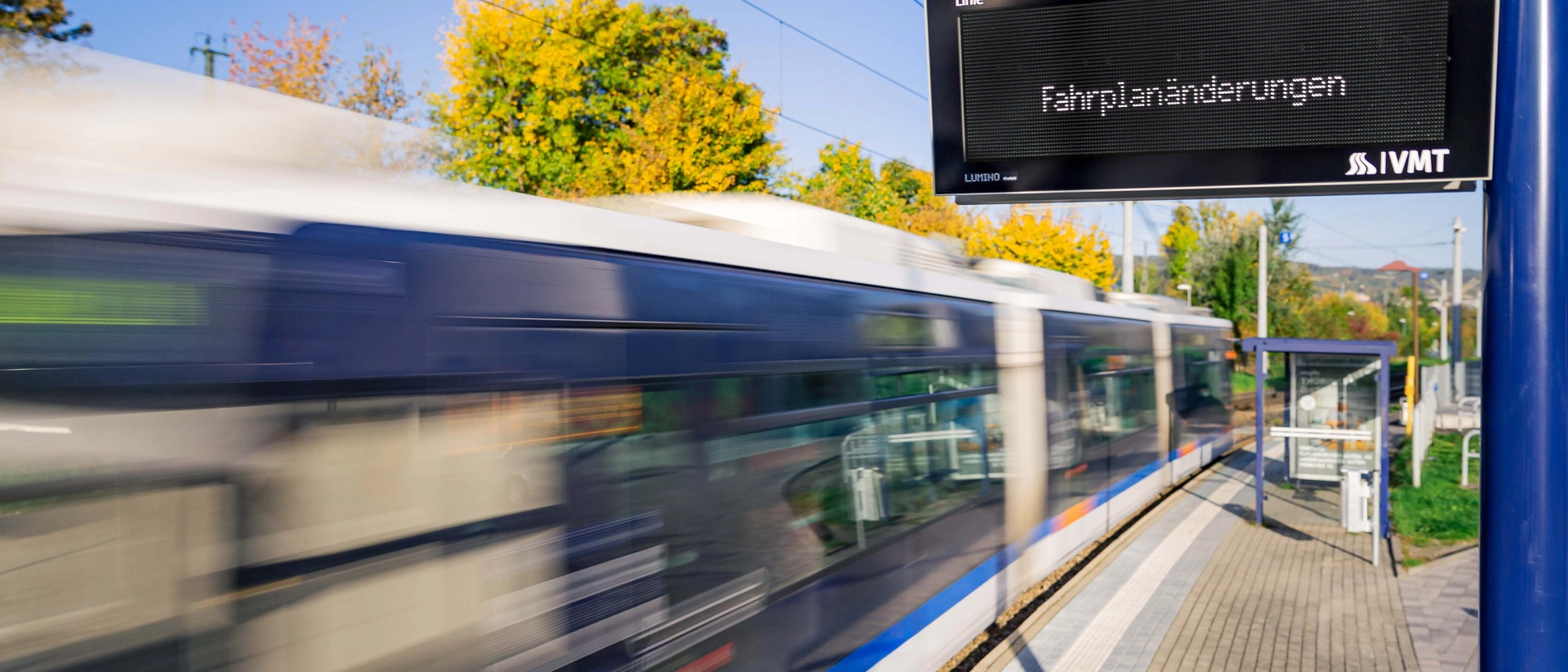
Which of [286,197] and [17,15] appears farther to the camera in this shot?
[17,15]

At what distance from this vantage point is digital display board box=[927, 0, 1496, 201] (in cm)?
362

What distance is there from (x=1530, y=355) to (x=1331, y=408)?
40.7ft

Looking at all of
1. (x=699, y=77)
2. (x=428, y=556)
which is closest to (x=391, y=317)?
(x=428, y=556)

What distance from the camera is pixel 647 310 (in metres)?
3.84

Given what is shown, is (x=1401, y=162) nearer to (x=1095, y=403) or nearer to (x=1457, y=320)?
(x=1095, y=403)

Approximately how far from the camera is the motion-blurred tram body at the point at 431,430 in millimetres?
2281

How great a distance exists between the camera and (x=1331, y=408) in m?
14.2

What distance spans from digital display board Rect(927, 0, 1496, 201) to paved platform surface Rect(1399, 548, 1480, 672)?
394 centimetres

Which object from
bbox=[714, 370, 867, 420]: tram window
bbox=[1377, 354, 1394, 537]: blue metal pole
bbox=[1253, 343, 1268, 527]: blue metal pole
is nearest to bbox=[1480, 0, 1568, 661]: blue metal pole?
bbox=[714, 370, 867, 420]: tram window

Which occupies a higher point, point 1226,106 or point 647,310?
point 1226,106

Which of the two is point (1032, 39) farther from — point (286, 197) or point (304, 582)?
point (304, 582)

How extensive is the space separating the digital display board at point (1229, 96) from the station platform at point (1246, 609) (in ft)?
14.2

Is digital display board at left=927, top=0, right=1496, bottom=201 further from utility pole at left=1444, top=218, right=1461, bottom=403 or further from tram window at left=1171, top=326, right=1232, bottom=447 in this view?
utility pole at left=1444, top=218, right=1461, bottom=403

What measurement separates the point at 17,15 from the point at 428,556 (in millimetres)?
13047
